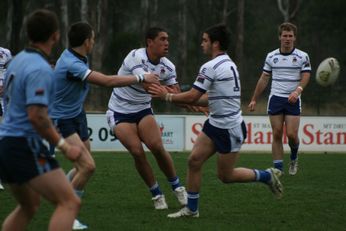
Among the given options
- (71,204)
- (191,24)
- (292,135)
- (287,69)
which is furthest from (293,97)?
(191,24)

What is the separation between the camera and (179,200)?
34.2ft

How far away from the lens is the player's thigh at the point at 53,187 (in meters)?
6.37

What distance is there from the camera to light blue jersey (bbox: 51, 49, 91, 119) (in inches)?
340

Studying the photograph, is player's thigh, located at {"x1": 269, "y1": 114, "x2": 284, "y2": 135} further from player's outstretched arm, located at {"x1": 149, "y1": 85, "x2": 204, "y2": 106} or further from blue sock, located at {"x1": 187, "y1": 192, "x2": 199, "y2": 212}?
player's outstretched arm, located at {"x1": 149, "y1": 85, "x2": 204, "y2": 106}

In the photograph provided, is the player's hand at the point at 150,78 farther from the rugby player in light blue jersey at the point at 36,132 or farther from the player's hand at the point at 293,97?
the player's hand at the point at 293,97

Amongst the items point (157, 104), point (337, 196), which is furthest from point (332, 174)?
point (157, 104)

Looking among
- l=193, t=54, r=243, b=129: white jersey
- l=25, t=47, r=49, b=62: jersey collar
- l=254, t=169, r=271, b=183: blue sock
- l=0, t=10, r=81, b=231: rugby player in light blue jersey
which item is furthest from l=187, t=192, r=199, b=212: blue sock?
l=25, t=47, r=49, b=62: jersey collar

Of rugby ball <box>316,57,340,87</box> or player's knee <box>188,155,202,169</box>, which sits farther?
rugby ball <box>316,57,340,87</box>

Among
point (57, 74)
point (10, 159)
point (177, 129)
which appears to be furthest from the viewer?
point (177, 129)

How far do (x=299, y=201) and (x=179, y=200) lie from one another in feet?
5.75

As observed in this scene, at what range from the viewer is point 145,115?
10.5m

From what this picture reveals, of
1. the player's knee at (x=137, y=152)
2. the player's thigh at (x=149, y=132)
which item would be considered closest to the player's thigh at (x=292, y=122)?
the player's thigh at (x=149, y=132)

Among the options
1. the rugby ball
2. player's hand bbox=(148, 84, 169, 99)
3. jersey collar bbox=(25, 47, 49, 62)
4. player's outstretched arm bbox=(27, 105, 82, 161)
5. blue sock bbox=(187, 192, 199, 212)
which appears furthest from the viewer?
the rugby ball

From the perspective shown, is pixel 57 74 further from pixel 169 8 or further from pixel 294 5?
pixel 169 8
